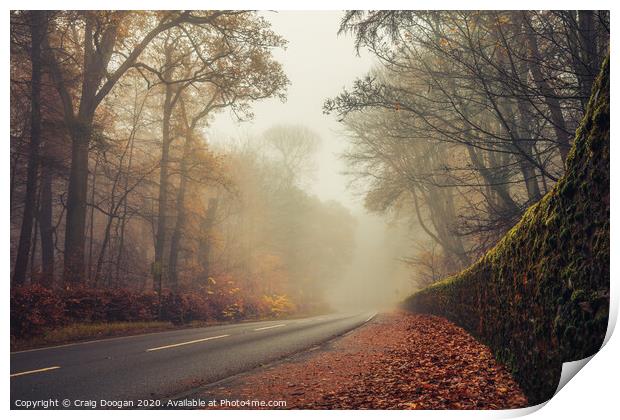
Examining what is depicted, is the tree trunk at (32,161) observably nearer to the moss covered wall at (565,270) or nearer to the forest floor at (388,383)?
the forest floor at (388,383)

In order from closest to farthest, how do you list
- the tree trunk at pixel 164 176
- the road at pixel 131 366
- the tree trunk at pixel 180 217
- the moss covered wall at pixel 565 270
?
the moss covered wall at pixel 565 270
the road at pixel 131 366
the tree trunk at pixel 164 176
the tree trunk at pixel 180 217

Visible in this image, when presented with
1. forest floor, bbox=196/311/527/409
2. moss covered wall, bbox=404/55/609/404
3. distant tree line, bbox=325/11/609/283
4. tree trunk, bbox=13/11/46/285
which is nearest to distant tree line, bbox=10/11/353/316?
tree trunk, bbox=13/11/46/285

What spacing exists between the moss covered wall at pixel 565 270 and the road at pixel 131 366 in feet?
12.2

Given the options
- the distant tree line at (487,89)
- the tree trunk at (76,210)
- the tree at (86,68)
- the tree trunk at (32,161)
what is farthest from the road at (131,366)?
the distant tree line at (487,89)

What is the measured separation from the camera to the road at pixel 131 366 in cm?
468

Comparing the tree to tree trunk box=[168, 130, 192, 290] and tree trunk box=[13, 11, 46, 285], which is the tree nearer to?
tree trunk box=[13, 11, 46, 285]

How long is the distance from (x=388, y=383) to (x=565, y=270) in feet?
7.92

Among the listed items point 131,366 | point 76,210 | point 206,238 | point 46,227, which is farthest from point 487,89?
point 206,238

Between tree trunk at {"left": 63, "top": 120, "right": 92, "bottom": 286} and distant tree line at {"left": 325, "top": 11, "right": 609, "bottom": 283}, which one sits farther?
tree trunk at {"left": 63, "top": 120, "right": 92, "bottom": 286}

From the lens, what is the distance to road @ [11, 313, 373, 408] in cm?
468

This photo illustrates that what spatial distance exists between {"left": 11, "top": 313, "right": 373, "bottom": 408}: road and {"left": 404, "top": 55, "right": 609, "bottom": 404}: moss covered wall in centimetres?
371

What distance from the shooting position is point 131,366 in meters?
5.88

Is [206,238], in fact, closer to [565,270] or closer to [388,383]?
[388,383]

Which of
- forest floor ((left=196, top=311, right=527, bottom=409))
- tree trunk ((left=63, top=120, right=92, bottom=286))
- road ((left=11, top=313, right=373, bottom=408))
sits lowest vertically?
forest floor ((left=196, top=311, right=527, bottom=409))
